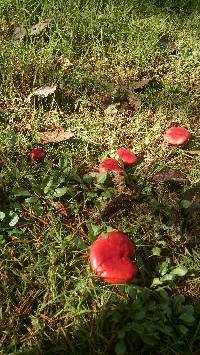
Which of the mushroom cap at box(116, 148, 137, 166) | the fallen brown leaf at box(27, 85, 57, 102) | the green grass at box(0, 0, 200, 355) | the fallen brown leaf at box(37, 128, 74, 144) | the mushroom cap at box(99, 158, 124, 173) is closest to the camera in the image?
the green grass at box(0, 0, 200, 355)

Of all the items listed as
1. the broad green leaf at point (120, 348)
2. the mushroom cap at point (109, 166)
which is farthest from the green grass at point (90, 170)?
the mushroom cap at point (109, 166)

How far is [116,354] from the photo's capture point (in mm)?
2184

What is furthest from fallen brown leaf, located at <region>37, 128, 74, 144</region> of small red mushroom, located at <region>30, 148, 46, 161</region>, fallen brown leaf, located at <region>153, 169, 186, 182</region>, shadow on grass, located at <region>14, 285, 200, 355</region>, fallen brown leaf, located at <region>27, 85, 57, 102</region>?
shadow on grass, located at <region>14, 285, 200, 355</region>

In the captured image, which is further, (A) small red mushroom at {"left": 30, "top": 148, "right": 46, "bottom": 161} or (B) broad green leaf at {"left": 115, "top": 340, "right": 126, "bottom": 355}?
(A) small red mushroom at {"left": 30, "top": 148, "right": 46, "bottom": 161}

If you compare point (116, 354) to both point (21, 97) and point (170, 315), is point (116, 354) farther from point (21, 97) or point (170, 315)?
point (21, 97)

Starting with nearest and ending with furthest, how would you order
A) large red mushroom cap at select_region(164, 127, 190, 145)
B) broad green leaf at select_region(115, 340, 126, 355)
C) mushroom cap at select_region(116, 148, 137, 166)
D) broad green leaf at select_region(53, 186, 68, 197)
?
broad green leaf at select_region(115, 340, 126, 355)
broad green leaf at select_region(53, 186, 68, 197)
mushroom cap at select_region(116, 148, 137, 166)
large red mushroom cap at select_region(164, 127, 190, 145)

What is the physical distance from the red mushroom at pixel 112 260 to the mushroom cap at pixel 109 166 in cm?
64

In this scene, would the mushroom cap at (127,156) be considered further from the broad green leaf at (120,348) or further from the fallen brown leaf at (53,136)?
the broad green leaf at (120,348)

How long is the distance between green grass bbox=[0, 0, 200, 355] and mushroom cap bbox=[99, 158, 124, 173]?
4.2 inches

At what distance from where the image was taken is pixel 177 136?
3398 mm

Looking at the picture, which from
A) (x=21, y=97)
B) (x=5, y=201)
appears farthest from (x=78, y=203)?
(x=21, y=97)

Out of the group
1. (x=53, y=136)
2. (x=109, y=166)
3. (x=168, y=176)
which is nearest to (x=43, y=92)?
(x=53, y=136)

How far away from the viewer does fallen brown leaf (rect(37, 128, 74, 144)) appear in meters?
3.25

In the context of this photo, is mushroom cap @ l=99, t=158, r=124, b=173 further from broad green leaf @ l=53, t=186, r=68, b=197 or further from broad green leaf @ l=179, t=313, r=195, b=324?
broad green leaf @ l=179, t=313, r=195, b=324
